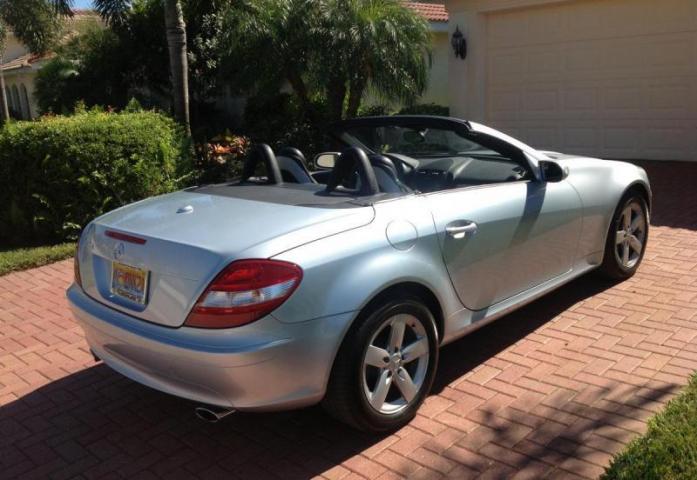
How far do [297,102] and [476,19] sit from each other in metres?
3.59

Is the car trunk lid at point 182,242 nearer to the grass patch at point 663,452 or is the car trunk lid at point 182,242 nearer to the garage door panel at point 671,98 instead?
the grass patch at point 663,452

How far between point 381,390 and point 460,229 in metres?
0.97

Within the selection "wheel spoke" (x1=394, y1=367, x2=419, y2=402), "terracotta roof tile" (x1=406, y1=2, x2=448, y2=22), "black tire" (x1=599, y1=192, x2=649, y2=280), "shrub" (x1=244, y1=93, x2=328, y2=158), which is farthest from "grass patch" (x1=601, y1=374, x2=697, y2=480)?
"terracotta roof tile" (x1=406, y1=2, x2=448, y2=22)

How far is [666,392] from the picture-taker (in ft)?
12.3

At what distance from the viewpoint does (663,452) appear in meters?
3.00

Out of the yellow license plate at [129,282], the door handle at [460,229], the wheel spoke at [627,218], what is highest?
the door handle at [460,229]

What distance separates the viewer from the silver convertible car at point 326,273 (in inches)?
118

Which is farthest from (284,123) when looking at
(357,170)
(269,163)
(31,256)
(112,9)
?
(357,170)

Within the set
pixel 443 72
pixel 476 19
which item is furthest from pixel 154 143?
pixel 443 72

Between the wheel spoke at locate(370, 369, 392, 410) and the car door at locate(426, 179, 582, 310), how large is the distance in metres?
0.67

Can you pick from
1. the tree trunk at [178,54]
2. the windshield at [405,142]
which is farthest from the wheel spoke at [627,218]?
the tree trunk at [178,54]

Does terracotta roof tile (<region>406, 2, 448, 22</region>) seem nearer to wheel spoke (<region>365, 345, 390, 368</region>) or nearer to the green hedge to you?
the green hedge

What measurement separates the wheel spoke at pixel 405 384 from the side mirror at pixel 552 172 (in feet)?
5.69

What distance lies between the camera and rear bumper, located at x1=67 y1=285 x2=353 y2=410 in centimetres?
295
